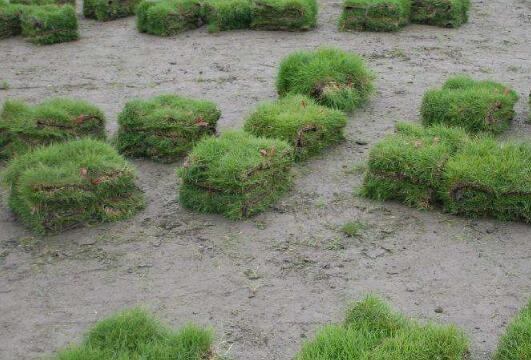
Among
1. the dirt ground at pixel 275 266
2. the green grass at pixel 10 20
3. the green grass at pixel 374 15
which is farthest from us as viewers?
the green grass at pixel 10 20

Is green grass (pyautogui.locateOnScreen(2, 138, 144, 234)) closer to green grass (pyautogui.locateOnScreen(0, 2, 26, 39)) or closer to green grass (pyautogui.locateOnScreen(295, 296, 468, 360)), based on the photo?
green grass (pyautogui.locateOnScreen(295, 296, 468, 360))

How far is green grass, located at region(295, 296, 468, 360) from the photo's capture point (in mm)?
3402

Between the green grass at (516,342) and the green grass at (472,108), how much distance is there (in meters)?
3.14

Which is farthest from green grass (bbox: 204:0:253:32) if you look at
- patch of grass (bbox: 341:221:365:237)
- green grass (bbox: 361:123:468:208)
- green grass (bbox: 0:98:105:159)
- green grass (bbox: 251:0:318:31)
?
patch of grass (bbox: 341:221:365:237)

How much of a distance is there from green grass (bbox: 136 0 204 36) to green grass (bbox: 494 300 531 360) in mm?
8028

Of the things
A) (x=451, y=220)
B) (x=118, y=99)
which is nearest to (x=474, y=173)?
(x=451, y=220)

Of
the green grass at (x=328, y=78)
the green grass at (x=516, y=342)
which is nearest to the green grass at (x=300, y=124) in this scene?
the green grass at (x=328, y=78)

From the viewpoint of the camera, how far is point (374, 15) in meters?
10.4

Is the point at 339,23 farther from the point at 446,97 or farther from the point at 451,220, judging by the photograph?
the point at 451,220

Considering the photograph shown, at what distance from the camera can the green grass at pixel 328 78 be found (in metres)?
7.23

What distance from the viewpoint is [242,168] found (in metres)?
5.24

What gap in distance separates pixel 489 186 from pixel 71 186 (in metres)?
3.06

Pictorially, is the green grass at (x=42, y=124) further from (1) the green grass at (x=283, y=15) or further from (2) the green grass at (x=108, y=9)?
(2) the green grass at (x=108, y=9)

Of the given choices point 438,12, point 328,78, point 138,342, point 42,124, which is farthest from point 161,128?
point 438,12
